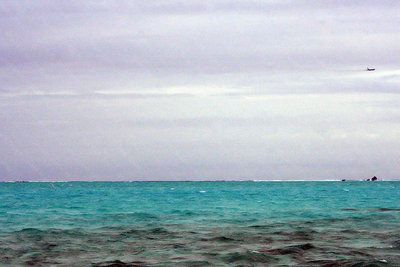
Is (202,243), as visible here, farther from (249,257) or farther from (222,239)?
(249,257)

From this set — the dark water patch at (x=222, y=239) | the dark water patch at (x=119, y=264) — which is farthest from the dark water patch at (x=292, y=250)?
the dark water patch at (x=119, y=264)

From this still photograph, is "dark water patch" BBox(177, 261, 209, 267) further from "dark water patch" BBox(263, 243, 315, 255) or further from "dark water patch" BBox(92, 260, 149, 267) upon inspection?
"dark water patch" BBox(263, 243, 315, 255)

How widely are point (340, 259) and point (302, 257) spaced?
1585 mm

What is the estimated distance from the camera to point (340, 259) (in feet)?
68.0

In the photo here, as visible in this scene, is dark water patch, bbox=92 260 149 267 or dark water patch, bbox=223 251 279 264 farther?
dark water patch, bbox=223 251 279 264

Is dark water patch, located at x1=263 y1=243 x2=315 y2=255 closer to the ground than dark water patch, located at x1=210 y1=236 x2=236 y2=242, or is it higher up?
closer to the ground

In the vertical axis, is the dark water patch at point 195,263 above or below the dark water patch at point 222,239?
below

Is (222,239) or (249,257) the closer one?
(249,257)

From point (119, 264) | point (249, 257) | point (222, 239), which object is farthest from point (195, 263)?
point (222, 239)

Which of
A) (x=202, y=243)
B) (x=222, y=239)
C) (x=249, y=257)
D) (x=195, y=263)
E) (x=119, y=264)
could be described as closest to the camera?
(x=119, y=264)

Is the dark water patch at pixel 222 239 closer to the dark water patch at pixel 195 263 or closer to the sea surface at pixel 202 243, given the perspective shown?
the sea surface at pixel 202 243

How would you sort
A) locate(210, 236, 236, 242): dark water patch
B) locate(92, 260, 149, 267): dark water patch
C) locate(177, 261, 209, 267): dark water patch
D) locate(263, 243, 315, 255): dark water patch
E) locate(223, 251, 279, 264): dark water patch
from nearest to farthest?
locate(92, 260, 149, 267): dark water patch → locate(177, 261, 209, 267): dark water patch → locate(223, 251, 279, 264): dark water patch → locate(263, 243, 315, 255): dark water patch → locate(210, 236, 236, 242): dark water patch

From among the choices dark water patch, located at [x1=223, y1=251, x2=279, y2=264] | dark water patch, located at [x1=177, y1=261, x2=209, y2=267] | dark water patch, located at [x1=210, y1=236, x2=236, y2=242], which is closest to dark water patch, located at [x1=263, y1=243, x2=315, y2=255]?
dark water patch, located at [x1=223, y1=251, x2=279, y2=264]

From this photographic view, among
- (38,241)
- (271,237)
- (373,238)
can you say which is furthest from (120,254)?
(373,238)
